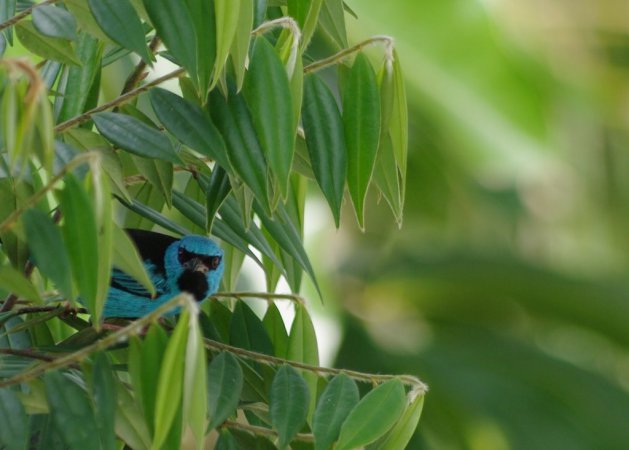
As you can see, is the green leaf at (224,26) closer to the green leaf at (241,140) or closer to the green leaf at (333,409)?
the green leaf at (241,140)

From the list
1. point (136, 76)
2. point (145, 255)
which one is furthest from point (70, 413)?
point (145, 255)

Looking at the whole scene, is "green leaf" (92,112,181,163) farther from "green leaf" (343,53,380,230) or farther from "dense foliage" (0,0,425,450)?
"green leaf" (343,53,380,230)

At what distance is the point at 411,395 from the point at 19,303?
38cm

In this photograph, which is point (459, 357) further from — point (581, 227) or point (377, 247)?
point (581, 227)

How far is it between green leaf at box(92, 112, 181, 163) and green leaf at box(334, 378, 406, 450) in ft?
0.78

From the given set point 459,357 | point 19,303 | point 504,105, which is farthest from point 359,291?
point 19,303

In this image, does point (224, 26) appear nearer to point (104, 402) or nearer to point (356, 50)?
point (356, 50)

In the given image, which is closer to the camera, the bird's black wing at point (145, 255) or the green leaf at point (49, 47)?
the green leaf at point (49, 47)

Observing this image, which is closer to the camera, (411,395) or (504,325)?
(411,395)

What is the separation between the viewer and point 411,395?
0.87 metres

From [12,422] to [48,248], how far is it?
0.43ft

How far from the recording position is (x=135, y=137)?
0.85m

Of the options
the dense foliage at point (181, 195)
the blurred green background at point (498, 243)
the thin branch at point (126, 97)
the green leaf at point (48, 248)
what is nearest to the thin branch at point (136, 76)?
the dense foliage at point (181, 195)

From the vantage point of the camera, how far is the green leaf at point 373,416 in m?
0.80
